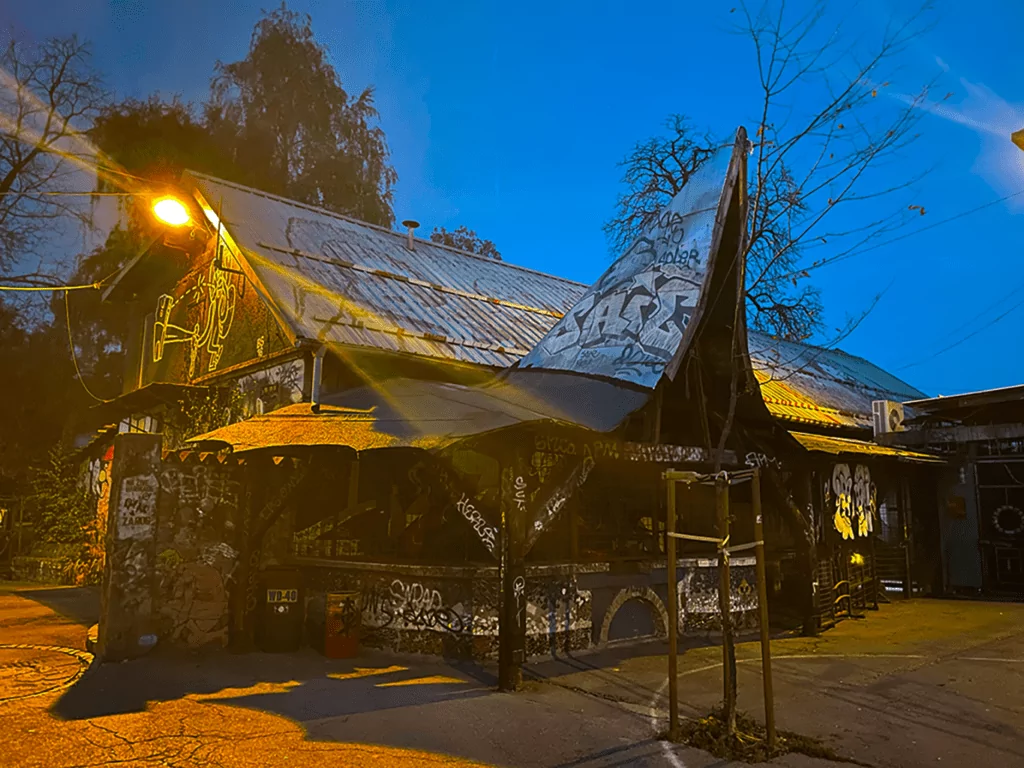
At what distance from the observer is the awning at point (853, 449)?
1274 cm

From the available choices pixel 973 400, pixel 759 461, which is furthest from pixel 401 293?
pixel 973 400

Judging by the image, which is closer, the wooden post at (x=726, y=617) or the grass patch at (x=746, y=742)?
the grass patch at (x=746, y=742)

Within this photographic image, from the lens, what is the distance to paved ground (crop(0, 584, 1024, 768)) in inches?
231

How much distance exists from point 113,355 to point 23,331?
11.1 ft

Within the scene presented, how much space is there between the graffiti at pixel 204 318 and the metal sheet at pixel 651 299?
574 cm

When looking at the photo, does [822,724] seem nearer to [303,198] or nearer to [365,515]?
[365,515]

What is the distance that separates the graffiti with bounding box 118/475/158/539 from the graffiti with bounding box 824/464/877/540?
11006 millimetres

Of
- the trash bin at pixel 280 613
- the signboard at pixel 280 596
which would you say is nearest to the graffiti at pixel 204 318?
the trash bin at pixel 280 613

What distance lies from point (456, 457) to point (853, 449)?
8.28 metres

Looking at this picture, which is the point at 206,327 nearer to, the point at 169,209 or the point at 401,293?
the point at 169,209

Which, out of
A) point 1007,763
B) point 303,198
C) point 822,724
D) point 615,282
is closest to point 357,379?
point 615,282

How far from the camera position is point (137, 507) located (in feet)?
31.0

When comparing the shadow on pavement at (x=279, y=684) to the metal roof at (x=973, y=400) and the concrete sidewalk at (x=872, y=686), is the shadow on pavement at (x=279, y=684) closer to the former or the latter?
the concrete sidewalk at (x=872, y=686)

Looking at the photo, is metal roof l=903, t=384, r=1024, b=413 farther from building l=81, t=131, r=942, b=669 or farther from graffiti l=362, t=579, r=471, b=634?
graffiti l=362, t=579, r=471, b=634
